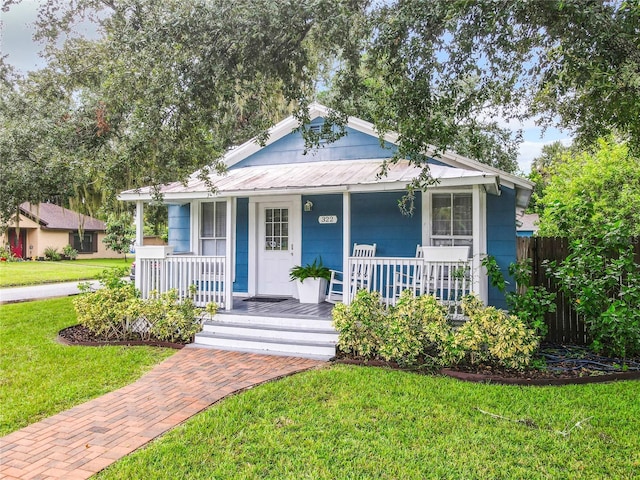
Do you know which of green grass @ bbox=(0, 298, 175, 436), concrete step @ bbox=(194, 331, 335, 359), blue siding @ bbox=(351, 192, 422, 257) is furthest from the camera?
blue siding @ bbox=(351, 192, 422, 257)

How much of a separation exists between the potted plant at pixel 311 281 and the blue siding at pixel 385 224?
92cm

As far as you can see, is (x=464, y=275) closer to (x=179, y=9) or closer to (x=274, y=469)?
(x=274, y=469)

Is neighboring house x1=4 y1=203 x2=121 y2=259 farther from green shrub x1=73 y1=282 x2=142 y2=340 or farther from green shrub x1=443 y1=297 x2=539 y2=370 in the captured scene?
green shrub x1=443 y1=297 x2=539 y2=370

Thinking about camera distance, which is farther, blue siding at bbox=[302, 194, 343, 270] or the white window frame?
blue siding at bbox=[302, 194, 343, 270]

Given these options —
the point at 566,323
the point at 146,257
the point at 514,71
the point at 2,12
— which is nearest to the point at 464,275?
the point at 566,323

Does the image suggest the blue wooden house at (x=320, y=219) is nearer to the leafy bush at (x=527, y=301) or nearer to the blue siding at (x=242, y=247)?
the blue siding at (x=242, y=247)

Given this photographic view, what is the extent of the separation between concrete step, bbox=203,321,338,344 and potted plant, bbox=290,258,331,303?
1488 mm

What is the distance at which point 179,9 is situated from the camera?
4383 mm

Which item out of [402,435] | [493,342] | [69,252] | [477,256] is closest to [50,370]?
[402,435]

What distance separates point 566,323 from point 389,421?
438 centimetres

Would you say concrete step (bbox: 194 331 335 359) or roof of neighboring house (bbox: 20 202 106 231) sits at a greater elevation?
roof of neighboring house (bbox: 20 202 106 231)

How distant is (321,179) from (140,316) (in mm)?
3671

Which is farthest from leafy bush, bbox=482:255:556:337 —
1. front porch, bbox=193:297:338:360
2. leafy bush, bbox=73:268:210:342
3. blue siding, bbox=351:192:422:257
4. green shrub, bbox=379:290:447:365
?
leafy bush, bbox=73:268:210:342

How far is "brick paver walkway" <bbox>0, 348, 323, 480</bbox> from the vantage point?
3160 mm
